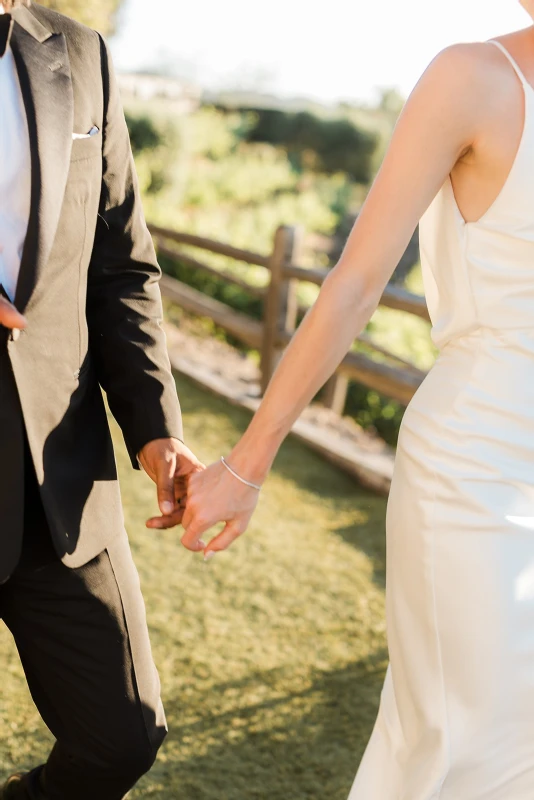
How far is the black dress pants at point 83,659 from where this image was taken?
1653 millimetres

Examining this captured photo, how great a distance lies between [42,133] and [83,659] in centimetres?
90

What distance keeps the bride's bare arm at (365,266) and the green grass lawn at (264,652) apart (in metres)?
1.23

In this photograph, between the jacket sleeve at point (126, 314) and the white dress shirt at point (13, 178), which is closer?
the white dress shirt at point (13, 178)

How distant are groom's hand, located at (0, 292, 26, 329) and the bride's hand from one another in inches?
19.4

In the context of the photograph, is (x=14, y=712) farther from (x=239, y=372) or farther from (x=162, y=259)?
(x=162, y=259)

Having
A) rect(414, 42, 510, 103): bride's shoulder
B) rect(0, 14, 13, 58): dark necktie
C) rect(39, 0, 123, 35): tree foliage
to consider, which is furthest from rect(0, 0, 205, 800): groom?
rect(39, 0, 123, 35): tree foliage

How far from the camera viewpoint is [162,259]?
39.7ft

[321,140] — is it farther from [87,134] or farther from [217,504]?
[217,504]

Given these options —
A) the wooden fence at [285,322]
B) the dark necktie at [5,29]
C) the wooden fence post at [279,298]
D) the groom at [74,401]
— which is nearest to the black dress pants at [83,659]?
the groom at [74,401]

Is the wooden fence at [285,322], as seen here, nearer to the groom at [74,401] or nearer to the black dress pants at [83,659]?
the groom at [74,401]

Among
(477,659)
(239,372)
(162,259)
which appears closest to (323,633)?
(477,659)

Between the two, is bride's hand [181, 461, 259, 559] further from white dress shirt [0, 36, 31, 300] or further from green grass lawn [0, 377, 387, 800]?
green grass lawn [0, 377, 387, 800]

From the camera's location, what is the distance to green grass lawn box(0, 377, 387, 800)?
2752 mm

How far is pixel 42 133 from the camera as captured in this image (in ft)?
4.99
